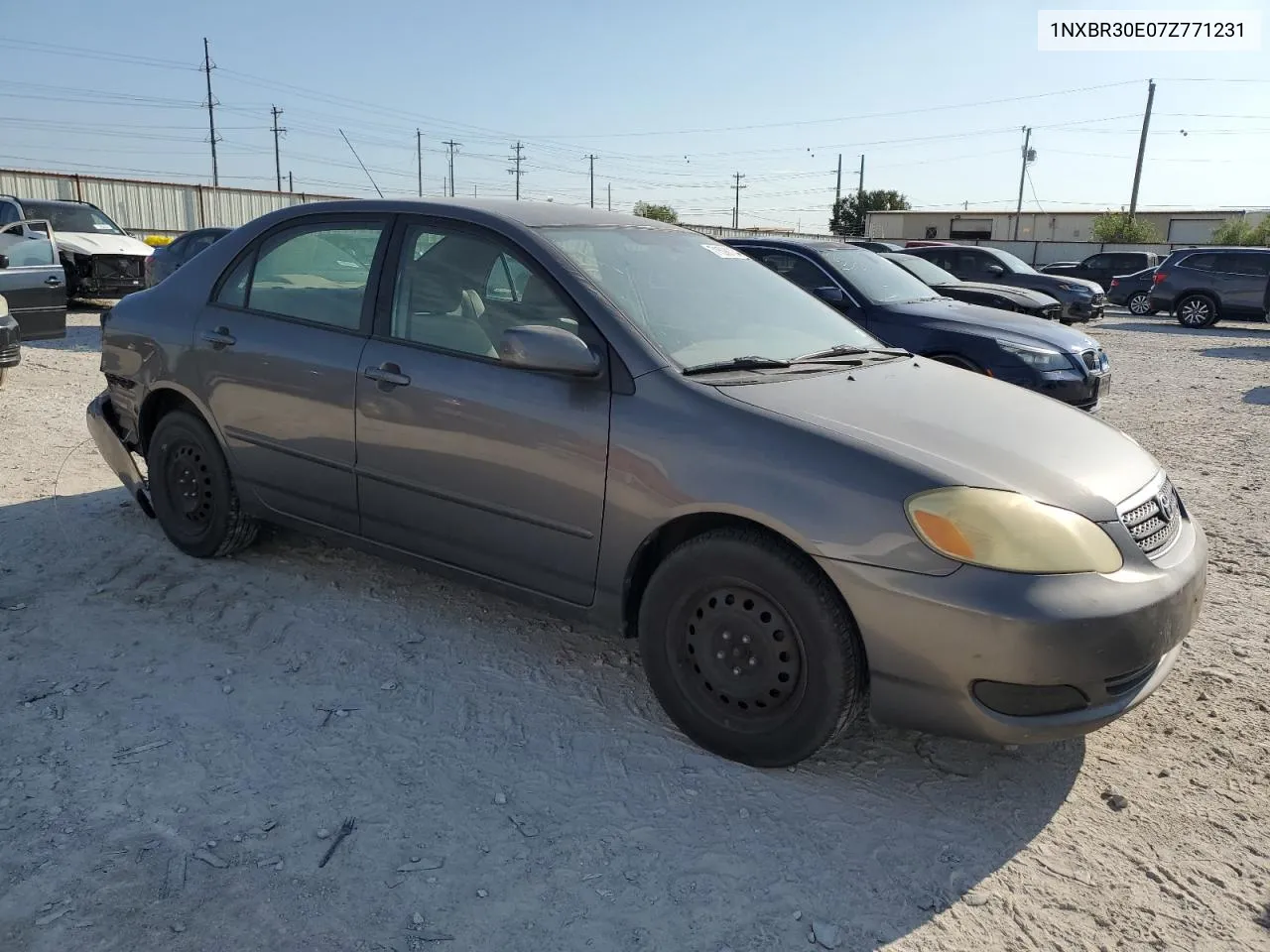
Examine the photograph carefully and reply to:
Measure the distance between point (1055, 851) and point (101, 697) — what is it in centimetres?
307

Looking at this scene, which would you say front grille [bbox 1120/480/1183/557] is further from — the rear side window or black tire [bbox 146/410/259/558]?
black tire [bbox 146/410/259/558]

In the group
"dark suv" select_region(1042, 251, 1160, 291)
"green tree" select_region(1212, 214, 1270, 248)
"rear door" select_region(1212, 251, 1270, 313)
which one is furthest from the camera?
"green tree" select_region(1212, 214, 1270, 248)

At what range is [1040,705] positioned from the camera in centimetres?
255

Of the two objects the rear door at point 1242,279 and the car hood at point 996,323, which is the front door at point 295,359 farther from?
the rear door at point 1242,279

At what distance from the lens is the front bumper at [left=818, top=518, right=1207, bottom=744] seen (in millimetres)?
2447

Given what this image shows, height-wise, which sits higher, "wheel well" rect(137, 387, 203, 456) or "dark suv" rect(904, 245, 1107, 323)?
"dark suv" rect(904, 245, 1107, 323)

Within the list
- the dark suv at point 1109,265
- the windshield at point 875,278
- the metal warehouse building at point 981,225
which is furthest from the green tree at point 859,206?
the windshield at point 875,278

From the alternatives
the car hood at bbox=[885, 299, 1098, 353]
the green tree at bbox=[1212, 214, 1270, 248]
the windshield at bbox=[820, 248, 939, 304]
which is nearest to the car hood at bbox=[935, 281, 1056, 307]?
the windshield at bbox=[820, 248, 939, 304]

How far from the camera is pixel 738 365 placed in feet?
10.5

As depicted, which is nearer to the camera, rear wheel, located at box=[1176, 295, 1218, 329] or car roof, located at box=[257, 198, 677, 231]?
car roof, located at box=[257, 198, 677, 231]

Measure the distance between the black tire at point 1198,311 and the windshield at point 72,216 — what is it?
20989 millimetres

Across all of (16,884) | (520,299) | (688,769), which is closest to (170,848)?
(16,884)

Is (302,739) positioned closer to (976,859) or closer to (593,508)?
(593,508)

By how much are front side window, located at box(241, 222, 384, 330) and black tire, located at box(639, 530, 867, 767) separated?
177cm
